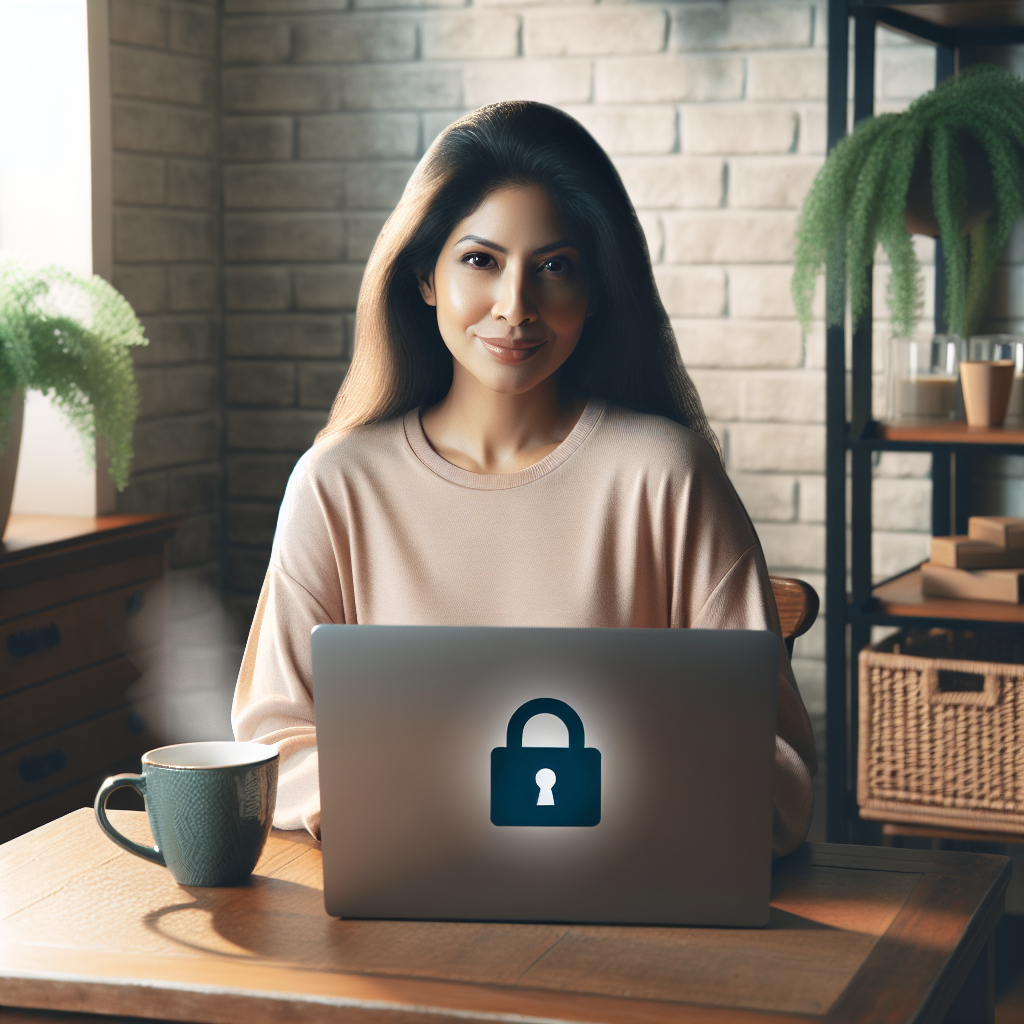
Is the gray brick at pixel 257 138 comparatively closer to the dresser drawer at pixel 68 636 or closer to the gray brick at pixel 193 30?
the gray brick at pixel 193 30

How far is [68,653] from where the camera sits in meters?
2.30

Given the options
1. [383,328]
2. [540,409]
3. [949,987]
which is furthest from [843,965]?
[383,328]

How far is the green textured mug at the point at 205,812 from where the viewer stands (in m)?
0.94

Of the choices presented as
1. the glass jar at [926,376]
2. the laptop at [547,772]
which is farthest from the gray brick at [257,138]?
the laptop at [547,772]

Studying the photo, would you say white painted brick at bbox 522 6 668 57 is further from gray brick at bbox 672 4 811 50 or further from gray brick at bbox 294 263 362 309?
gray brick at bbox 294 263 362 309

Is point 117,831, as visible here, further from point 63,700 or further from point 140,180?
point 140,180

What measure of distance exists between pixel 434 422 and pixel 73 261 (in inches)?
58.0

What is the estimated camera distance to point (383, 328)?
1.41m

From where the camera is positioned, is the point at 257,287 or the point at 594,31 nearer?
the point at 594,31

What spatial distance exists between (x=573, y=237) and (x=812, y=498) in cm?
153

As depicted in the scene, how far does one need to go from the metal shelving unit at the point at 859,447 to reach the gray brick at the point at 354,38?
1.00 meters

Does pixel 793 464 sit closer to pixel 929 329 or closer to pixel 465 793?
pixel 929 329

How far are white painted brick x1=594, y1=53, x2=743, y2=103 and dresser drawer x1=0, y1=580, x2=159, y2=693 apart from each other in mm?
1314

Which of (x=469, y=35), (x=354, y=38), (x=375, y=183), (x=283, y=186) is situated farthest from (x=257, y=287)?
(x=469, y=35)
